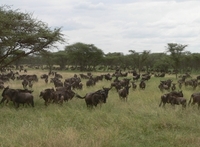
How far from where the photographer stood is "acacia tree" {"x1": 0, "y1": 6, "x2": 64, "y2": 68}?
1347 cm

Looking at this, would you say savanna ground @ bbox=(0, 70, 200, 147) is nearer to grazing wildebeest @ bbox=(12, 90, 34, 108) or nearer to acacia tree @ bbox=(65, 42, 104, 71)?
grazing wildebeest @ bbox=(12, 90, 34, 108)

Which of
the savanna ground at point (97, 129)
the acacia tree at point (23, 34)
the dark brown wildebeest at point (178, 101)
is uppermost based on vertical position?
the acacia tree at point (23, 34)

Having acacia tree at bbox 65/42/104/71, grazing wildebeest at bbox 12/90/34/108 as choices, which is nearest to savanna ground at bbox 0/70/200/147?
grazing wildebeest at bbox 12/90/34/108

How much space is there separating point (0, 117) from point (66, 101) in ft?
14.5

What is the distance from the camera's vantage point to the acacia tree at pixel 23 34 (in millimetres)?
13473

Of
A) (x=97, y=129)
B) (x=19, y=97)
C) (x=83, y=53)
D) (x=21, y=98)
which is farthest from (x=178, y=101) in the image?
(x=83, y=53)

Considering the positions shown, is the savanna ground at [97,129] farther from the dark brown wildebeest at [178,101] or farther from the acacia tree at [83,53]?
the acacia tree at [83,53]

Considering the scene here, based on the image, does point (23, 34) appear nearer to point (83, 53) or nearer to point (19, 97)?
point (19, 97)

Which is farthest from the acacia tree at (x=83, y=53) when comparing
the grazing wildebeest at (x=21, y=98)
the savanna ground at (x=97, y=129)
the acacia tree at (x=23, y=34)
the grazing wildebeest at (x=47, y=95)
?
the savanna ground at (x=97, y=129)

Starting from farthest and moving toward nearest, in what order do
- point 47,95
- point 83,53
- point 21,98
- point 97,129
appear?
1. point 83,53
2. point 47,95
3. point 21,98
4. point 97,129

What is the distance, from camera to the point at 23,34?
1435 centimetres

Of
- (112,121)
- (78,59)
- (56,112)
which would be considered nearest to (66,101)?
(56,112)

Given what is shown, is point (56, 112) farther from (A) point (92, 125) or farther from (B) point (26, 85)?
(B) point (26, 85)

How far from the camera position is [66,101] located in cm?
1427
